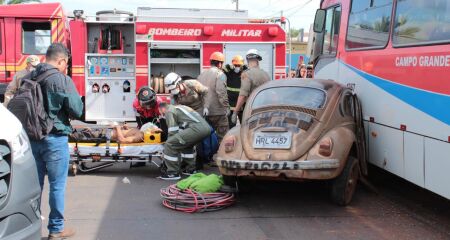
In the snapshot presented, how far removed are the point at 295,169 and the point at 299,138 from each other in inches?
16.2

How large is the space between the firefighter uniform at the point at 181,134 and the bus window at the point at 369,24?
258cm

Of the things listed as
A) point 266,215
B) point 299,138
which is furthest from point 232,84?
point 266,215

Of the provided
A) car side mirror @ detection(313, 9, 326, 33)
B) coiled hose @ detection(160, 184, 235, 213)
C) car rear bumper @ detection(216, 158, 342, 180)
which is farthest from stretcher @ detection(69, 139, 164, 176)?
car side mirror @ detection(313, 9, 326, 33)

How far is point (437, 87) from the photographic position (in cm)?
516

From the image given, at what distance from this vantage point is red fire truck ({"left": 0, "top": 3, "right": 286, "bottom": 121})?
39.3 feet

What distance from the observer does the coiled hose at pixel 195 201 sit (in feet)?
20.0

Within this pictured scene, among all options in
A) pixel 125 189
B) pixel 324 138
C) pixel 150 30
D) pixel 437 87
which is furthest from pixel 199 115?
pixel 150 30

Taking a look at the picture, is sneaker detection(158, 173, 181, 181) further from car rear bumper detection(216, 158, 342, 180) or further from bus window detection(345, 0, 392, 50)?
bus window detection(345, 0, 392, 50)

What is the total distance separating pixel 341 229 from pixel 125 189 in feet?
10.5

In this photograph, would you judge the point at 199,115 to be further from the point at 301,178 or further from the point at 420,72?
the point at 420,72

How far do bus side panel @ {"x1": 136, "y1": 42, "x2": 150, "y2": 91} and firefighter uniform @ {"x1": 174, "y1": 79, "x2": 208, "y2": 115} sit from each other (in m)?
3.92

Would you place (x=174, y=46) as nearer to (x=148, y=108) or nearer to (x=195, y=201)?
(x=148, y=108)

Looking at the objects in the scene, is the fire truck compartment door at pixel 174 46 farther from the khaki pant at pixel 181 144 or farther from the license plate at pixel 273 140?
the license plate at pixel 273 140

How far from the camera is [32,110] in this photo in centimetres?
455
